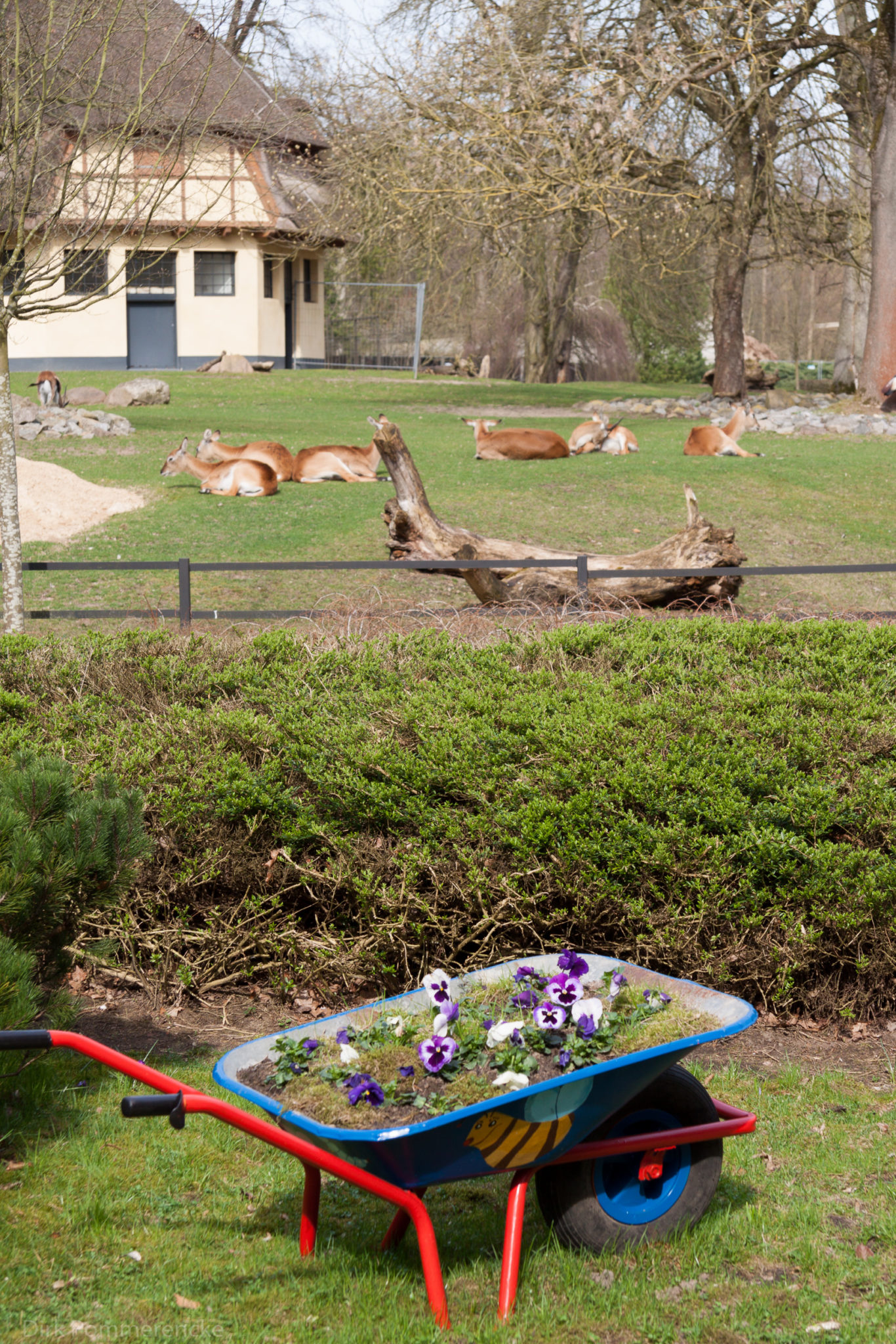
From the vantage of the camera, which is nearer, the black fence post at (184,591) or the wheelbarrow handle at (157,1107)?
the wheelbarrow handle at (157,1107)

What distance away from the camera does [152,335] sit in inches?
1610

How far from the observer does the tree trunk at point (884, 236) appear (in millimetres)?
24953

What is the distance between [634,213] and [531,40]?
3.57 metres

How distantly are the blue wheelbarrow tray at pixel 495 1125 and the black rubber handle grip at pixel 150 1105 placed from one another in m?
0.29

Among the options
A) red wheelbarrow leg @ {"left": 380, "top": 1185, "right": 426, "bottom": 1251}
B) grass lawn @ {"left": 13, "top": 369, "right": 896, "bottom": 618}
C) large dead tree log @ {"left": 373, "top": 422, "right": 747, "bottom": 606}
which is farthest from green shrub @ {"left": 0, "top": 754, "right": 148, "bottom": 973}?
grass lawn @ {"left": 13, "top": 369, "right": 896, "bottom": 618}

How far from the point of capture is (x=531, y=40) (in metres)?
22.4

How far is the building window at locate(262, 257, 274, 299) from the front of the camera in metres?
40.8

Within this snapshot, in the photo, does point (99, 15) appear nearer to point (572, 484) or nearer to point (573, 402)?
point (572, 484)

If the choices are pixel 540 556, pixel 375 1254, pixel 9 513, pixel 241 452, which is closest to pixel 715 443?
pixel 241 452

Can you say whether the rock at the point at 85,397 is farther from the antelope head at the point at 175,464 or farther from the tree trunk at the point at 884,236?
the tree trunk at the point at 884,236

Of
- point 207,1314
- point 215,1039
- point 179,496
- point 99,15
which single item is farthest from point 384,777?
point 179,496

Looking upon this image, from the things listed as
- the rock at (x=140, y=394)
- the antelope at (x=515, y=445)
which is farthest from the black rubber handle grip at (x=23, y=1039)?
the rock at (x=140, y=394)

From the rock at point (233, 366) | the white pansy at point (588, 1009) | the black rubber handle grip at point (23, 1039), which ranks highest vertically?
the rock at point (233, 366)

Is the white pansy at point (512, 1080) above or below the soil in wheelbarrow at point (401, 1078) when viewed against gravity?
above
